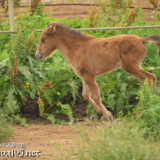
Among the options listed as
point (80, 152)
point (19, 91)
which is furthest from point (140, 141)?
point (19, 91)

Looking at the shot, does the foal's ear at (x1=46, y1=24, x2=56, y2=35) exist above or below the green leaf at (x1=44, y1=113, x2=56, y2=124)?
above

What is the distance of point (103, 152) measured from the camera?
14.3 feet

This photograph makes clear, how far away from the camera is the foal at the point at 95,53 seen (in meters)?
7.38

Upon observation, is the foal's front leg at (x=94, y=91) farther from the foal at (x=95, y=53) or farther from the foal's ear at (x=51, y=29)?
the foal's ear at (x=51, y=29)

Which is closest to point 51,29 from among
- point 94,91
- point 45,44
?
point 45,44

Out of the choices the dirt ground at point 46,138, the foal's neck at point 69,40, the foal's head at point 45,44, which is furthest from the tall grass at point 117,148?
the foal's head at point 45,44

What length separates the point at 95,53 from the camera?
7.57m

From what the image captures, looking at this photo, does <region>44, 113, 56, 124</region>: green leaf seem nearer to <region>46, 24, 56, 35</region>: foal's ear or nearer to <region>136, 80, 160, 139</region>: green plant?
<region>46, 24, 56, 35</region>: foal's ear

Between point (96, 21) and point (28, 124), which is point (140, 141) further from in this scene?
point (96, 21)

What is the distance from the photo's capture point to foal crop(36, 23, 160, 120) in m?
7.38

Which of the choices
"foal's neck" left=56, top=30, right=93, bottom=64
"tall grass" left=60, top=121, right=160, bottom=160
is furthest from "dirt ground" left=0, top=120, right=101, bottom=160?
"foal's neck" left=56, top=30, right=93, bottom=64

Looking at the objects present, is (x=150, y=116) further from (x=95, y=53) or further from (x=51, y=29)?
(x=51, y=29)

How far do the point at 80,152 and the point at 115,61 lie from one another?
3258 mm

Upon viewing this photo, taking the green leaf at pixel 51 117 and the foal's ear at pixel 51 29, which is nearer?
the green leaf at pixel 51 117
